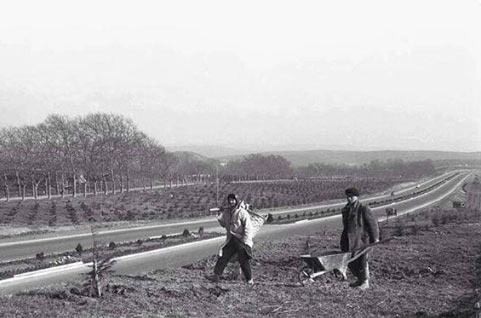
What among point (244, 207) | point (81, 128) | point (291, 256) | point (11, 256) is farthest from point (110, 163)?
point (244, 207)

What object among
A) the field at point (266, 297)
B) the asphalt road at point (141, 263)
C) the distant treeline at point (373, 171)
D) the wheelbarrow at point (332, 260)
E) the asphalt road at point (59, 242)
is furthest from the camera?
the distant treeline at point (373, 171)

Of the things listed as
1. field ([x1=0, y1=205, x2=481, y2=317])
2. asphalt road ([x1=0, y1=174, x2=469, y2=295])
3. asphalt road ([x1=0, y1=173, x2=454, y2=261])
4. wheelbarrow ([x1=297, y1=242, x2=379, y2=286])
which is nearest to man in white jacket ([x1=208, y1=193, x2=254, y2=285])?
field ([x1=0, y1=205, x2=481, y2=317])

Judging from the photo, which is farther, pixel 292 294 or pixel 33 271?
pixel 33 271

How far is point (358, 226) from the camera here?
9414 mm

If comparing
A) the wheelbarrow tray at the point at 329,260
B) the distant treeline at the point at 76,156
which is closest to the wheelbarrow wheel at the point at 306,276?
the wheelbarrow tray at the point at 329,260

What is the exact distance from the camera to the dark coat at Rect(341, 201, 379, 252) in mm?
9289

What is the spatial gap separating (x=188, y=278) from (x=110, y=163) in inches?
2679

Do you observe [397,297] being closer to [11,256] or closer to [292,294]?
[292,294]

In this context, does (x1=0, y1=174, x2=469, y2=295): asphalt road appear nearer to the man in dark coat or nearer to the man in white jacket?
the man in white jacket

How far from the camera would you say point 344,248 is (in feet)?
31.6

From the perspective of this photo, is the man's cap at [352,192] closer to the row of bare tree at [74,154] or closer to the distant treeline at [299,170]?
the row of bare tree at [74,154]

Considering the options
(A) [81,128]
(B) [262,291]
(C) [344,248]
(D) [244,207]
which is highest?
(A) [81,128]

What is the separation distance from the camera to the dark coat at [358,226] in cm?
929

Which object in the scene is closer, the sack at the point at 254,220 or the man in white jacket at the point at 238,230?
the man in white jacket at the point at 238,230
